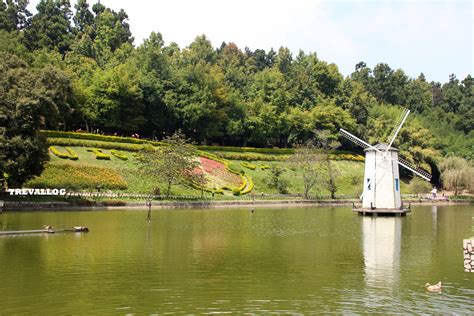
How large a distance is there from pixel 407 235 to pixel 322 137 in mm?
50668

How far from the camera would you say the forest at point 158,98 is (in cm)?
4891

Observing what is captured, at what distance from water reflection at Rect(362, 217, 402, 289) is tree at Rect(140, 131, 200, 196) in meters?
21.5

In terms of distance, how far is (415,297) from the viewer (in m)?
18.5

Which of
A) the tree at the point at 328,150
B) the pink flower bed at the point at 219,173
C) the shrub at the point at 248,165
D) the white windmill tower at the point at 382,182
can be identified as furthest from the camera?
the shrub at the point at 248,165

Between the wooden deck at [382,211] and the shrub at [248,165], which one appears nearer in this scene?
the wooden deck at [382,211]

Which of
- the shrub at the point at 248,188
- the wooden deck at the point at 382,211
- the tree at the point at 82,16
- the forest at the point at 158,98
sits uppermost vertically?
the tree at the point at 82,16

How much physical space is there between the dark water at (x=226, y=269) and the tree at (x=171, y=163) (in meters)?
19.7

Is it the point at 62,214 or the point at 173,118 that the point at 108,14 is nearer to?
the point at 173,118

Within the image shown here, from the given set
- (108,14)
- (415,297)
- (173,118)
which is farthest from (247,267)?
(108,14)

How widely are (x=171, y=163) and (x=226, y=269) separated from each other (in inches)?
1454

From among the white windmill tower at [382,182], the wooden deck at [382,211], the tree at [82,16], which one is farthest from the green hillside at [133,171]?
the tree at [82,16]

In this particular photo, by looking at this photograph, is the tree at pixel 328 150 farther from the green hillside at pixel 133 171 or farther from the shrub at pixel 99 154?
the shrub at pixel 99 154

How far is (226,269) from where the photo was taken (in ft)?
73.6

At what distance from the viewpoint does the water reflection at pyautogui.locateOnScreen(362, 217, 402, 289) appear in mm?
21328
